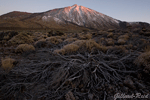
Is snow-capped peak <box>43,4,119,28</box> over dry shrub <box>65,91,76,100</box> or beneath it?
over

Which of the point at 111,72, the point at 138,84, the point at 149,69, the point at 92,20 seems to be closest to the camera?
the point at 138,84

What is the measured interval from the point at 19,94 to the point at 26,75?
1.77 ft

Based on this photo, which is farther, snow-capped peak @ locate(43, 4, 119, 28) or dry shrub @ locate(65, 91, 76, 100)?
snow-capped peak @ locate(43, 4, 119, 28)

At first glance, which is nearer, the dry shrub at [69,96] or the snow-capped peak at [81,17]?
the dry shrub at [69,96]

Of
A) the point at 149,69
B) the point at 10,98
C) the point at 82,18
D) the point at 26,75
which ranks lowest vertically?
the point at 10,98

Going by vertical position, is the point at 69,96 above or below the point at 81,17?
below

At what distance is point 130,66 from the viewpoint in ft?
7.01

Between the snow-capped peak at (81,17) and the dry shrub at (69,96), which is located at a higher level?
the snow-capped peak at (81,17)

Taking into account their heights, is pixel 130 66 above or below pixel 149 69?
below

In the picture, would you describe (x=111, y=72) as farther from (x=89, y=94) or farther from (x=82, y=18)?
(x=82, y=18)

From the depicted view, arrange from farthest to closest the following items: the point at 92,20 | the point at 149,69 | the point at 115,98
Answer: the point at 92,20
the point at 149,69
the point at 115,98

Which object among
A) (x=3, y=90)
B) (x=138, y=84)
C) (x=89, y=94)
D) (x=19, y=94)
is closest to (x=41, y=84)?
(x=19, y=94)

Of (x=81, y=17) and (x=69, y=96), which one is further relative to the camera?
(x=81, y=17)

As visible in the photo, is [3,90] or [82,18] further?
[82,18]
